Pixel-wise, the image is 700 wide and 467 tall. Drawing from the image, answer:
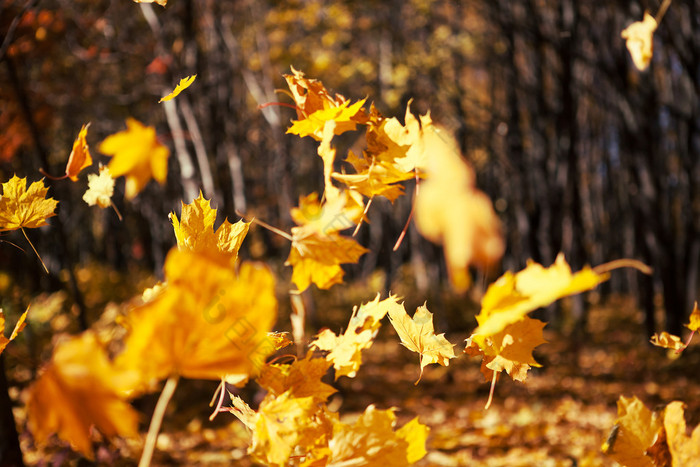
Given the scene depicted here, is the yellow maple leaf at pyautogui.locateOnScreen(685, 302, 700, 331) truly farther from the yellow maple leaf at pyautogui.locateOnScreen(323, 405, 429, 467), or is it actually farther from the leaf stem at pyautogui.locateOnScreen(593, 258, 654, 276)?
the yellow maple leaf at pyautogui.locateOnScreen(323, 405, 429, 467)

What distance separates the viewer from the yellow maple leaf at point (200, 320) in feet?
1.25

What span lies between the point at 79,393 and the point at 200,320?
0.10 m

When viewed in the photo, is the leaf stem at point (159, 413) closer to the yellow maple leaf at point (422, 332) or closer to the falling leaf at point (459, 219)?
Result: the falling leaf at point (459, 219)

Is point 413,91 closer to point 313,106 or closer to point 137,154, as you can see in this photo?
point 313,106

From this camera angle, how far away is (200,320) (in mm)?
396

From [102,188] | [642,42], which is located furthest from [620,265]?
[642,42]

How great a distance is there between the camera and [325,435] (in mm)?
728

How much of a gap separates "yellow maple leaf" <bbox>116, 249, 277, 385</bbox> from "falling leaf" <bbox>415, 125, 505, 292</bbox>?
0.70ft

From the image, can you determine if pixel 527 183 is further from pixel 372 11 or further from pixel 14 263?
pixel 14 263

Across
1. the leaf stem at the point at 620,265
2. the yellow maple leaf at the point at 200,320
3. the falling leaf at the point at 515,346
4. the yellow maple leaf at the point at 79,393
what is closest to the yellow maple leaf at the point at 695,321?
the falling leaf at the point at 515,346

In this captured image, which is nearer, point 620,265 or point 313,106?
point 620,265

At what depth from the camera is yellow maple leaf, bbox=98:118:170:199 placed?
0.63 metres

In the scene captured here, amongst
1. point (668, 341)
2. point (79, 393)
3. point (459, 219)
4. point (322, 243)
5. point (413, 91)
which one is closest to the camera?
point (79, 393)

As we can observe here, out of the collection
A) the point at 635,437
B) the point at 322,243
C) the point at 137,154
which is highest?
the point at 137,154
